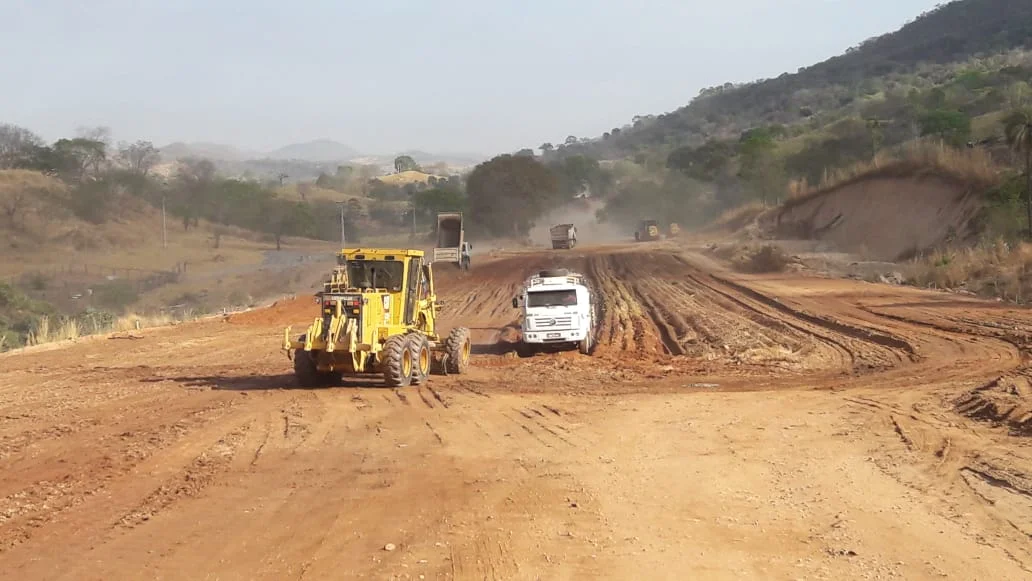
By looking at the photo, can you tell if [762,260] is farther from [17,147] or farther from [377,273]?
[17,147]

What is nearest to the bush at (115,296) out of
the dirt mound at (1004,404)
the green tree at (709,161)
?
the dirt mound at (1004,404)

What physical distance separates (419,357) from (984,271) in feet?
75.8

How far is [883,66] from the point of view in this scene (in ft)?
536

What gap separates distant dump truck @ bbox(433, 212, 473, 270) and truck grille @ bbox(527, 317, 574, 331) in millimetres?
28518

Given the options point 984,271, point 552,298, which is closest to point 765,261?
point 984,271

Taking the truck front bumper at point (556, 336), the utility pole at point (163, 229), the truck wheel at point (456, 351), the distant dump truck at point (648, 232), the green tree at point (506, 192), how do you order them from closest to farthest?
the truck wheel at point (456, 351)
the truck front bumper at point (556, 336)
the utility pole at point (163, 229)
the distant dump truck at point (648, 232)
the green tree at point (506, 192)

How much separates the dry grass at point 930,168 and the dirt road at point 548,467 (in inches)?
952

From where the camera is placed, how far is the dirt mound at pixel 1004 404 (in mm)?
13648

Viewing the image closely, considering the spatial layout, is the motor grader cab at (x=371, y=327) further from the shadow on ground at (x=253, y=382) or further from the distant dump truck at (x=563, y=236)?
the distant dump truck at (x=563, y=236)

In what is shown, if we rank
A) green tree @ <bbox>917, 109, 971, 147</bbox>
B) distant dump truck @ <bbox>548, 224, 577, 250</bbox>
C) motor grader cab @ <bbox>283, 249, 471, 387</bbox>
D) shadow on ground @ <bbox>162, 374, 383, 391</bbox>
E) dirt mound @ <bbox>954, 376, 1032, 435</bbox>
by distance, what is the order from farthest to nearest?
distant dump truck @ <bbox>548, 224, 577, 250</bbox> → green tree @ <bbox>917, 109, 971, 147</bbox> → shadow on ground @ <bbox>162, 374, 383, 391</bbox> → motor grader cab @ <bbox>283, 249, 471, 387</bbox> → dirt mound @ <bbox>954, 376, 1032, 435</bbox>

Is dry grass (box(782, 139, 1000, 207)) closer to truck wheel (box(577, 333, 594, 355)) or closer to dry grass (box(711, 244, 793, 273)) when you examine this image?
dry grass (box(711, 244, 793, 273))

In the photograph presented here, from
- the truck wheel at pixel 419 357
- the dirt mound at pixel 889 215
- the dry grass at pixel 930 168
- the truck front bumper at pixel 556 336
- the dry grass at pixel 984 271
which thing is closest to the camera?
the truck wheel at pixel 419 357

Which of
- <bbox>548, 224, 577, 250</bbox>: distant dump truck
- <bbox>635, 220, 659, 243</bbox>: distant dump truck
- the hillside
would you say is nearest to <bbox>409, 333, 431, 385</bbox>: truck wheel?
<bbox>548, 224, 577, 250</bbox>: distant dump truck

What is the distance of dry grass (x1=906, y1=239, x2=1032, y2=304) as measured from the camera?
101ft
